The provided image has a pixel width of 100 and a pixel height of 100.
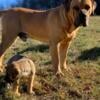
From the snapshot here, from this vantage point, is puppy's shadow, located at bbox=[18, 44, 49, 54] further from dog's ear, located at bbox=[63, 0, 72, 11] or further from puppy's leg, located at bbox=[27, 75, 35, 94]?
puppy's leg, located at bbox=[27, 75, 35, 94]

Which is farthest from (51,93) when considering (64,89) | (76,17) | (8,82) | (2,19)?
(2,19)

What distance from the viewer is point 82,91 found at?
7812 millimetres

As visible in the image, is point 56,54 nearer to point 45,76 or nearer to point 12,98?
point 45,76

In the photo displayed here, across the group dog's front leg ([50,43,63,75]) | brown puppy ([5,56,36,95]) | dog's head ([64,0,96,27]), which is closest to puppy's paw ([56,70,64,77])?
dog's front leg ([50,43,63,75])

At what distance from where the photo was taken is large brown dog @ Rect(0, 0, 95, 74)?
7902 mm

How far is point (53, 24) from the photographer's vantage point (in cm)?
851

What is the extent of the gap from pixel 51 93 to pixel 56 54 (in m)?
0.93

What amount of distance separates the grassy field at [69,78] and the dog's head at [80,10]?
42.1 inches

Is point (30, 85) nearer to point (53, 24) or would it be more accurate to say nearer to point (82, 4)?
point (53, 24)

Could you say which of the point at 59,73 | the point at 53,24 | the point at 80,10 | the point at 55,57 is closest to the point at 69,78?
the point at 59,73

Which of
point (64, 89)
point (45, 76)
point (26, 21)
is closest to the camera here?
point (64, 89)

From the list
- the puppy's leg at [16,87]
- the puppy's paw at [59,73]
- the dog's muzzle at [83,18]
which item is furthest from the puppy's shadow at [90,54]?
the puppy's leg at [16,87]

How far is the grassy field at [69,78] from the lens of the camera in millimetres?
7629

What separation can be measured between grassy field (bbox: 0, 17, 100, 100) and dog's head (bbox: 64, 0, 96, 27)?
3.50 feet
